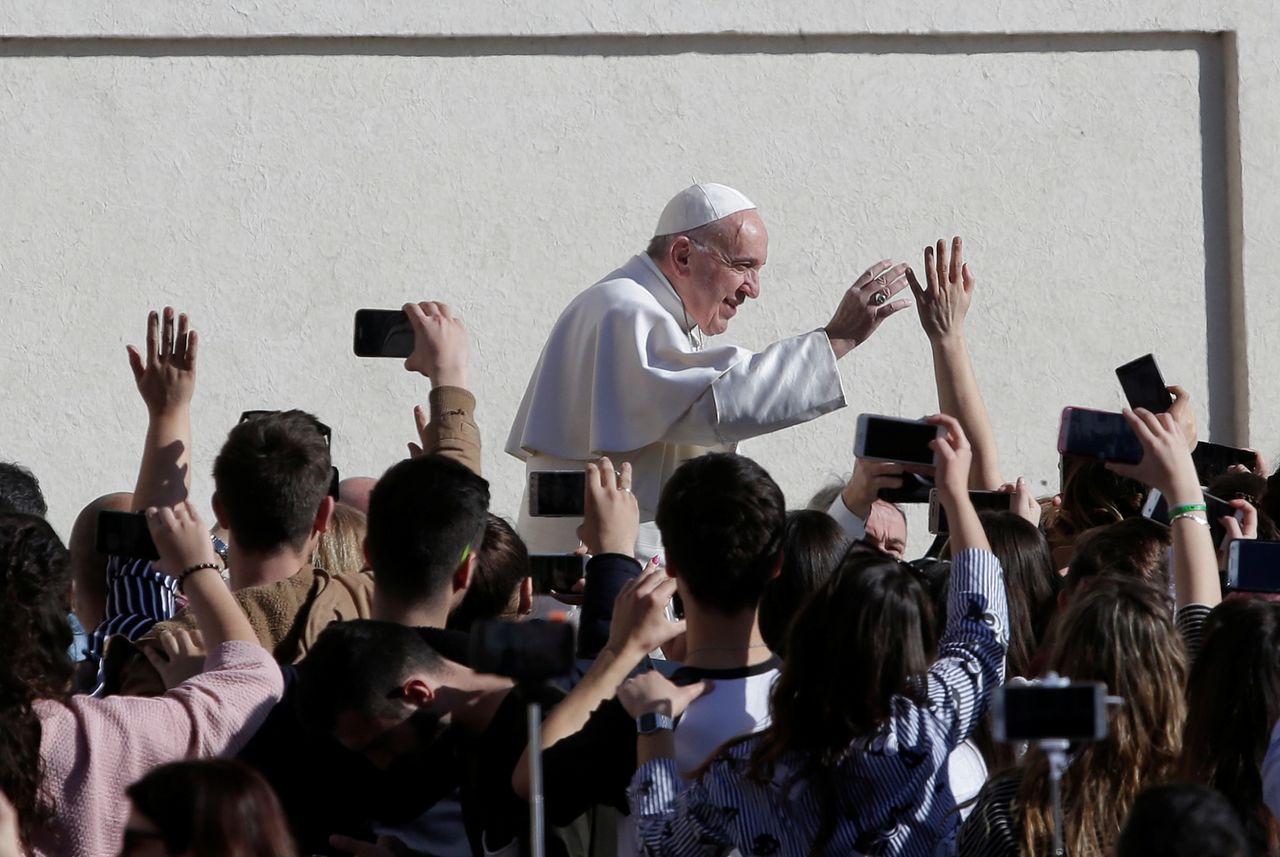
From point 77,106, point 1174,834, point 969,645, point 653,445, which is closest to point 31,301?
point 77,106

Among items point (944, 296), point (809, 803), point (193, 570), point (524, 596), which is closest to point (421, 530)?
point (193, 570)

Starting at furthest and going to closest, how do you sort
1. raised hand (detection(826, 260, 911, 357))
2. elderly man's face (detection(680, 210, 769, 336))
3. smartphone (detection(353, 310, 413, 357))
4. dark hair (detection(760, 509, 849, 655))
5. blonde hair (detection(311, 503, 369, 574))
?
elderly man's face (detection(680, 210, 769, 336)), raised hand (detection(826, 260, 911, 357)), smartphone (detection(353, 310, 413, 357)), blonde hair (detection(311, 503, 369, 574)), dark hair (detection(760, 509, 849, 655))

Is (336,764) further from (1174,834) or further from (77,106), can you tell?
(77,106)

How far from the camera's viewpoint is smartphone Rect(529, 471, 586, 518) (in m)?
4.52

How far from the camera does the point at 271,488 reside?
12.9 ft

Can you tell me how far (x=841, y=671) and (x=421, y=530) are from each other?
2.71 feet

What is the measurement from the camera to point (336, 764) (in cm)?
329

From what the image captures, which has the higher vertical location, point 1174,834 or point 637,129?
point 637,129

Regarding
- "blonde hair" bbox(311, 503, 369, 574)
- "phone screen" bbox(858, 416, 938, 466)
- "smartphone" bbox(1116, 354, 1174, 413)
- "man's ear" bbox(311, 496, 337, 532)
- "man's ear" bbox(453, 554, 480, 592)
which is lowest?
"man's ear" bbox(453, 554, 480, 592)

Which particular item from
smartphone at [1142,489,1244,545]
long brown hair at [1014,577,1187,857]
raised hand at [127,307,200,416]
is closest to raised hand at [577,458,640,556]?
long brown hair at [1014,577,1187,857]

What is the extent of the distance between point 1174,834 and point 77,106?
6.71m

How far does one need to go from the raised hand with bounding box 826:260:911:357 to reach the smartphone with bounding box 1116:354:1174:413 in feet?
2.99

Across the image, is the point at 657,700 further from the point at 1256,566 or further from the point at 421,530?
the point at 1256,566

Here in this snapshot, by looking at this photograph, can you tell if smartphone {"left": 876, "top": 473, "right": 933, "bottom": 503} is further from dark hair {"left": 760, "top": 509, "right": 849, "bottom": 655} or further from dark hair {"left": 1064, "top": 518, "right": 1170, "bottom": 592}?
dark hair {"left": 760, "top": 509, "right": 849, "bottom": 655}
